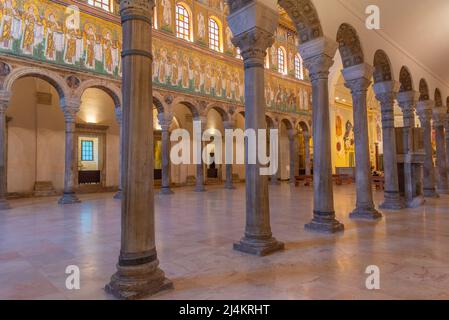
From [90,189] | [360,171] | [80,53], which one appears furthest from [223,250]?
[90,189]

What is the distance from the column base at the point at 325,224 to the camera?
18.1 feet

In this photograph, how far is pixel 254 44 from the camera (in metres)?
4.48

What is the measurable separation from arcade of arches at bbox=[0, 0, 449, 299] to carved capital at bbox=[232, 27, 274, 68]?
0.05ft

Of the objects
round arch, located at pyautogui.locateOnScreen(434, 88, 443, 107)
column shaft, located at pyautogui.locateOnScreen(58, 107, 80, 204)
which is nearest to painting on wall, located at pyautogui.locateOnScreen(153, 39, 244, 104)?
column shaft, located at pyautogui.locateOnScreen(58, 107, 80, 204)

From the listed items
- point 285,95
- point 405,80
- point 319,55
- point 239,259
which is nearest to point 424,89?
point 405,80

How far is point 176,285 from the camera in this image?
310cm

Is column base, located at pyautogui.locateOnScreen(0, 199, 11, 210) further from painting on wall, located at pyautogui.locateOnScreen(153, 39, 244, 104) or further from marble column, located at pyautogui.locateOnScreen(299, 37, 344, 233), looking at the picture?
marble column, located at pyautogui.locateOnScreen(299, 37, 344, 233)

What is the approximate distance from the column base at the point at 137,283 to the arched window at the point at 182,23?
1458 centimetres

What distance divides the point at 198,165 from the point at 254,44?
11.4m

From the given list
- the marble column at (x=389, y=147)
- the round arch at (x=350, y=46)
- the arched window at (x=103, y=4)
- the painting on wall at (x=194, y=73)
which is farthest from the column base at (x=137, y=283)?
the arched window at (x=103, y=4)

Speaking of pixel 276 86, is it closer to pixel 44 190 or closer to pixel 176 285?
pixel 44 190

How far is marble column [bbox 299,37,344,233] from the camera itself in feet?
18.7

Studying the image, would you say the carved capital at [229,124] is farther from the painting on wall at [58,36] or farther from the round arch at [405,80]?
the round arch at [405,80]

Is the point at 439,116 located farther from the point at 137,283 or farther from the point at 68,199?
the point at 68,199
